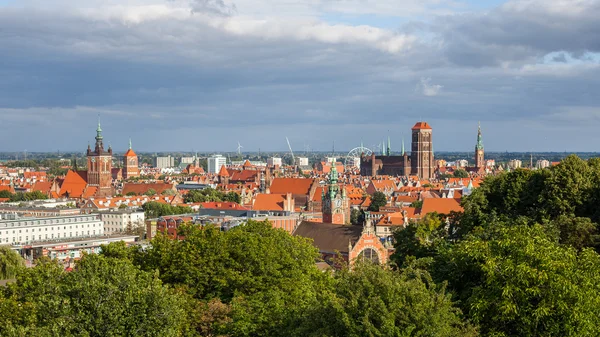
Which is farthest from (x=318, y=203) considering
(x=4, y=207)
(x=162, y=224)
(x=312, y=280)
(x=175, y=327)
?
(x=175, y=327)

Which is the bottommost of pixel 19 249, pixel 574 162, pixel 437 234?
pixel 19 249

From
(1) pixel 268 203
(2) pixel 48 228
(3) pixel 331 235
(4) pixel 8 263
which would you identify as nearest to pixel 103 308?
(4) pixel 8 263

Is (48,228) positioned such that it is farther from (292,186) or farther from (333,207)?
(292,186)

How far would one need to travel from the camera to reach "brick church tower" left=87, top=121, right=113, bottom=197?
14225 cm

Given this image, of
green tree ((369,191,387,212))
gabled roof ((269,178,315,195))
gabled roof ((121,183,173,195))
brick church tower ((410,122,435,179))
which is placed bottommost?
green tree ((369,191,387,212))

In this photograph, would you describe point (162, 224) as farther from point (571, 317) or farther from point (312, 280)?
point (571, 317)

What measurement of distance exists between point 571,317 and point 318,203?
100 meters

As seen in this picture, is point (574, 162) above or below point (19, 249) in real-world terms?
above

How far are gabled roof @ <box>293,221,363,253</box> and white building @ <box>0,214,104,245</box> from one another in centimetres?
3708

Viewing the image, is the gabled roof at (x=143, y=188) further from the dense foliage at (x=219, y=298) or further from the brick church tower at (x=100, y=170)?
the dense foliage at (x=219, y=298)

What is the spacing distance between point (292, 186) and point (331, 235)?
2631 inches

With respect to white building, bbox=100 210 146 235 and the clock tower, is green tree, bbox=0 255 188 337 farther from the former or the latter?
white building, bbox=100 210 146 235

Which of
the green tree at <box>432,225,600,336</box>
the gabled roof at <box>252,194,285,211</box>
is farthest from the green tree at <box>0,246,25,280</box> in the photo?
the gabled roof at <box>252,194,285,211</box>

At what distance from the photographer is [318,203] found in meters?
122
